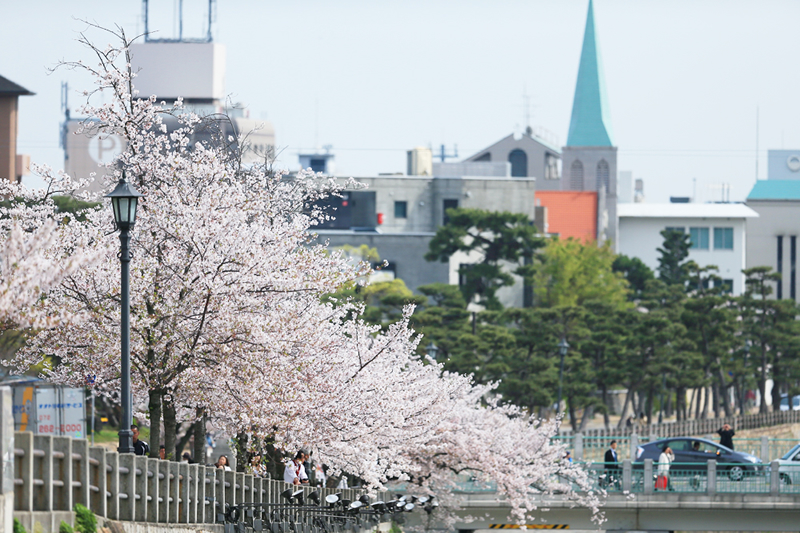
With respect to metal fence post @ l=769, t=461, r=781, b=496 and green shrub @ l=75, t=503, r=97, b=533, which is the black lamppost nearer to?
metal fence post @ l=769, t=461, r=781, b=496

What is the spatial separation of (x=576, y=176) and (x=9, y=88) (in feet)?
207

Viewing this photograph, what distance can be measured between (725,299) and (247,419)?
183 ft

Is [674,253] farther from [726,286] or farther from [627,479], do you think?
[627,479]

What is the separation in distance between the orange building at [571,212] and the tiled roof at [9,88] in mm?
47140

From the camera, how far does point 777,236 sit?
126375 mm

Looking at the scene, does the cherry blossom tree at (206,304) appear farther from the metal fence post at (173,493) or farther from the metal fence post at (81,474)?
the metal fence post at (81,474)

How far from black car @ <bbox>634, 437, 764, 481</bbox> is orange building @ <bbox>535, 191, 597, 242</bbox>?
239 feet

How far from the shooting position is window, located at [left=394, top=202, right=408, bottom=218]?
92812 mm

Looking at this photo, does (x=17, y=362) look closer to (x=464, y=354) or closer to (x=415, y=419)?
(x=415, y=419)

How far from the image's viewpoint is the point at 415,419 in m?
25.3

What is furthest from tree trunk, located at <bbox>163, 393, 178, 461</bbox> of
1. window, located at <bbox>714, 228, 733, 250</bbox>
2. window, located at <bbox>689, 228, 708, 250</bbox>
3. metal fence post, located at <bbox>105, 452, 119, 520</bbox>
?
window, located at <bbox>714, 228, 733, 250</bbox>

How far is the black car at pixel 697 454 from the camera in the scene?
125ft

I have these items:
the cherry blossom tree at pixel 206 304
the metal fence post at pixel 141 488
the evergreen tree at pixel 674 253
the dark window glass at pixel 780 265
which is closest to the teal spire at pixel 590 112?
the dark window glass at pixel 780 265

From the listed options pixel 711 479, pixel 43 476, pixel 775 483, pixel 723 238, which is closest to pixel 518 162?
pixel 723 238
